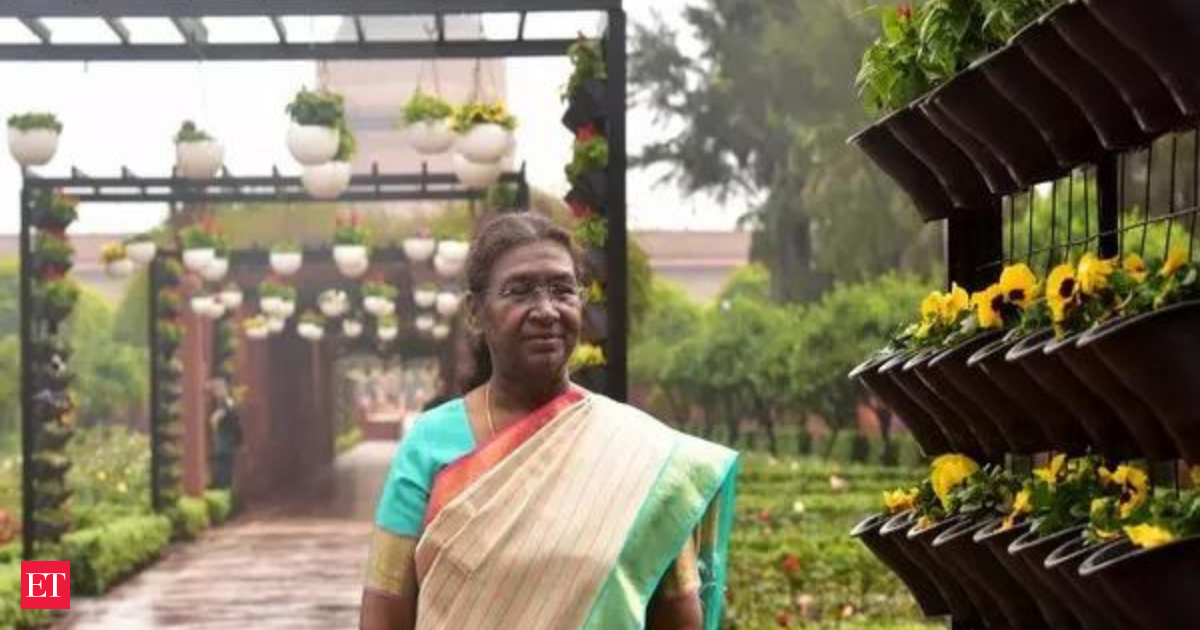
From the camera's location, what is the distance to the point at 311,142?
555 inches

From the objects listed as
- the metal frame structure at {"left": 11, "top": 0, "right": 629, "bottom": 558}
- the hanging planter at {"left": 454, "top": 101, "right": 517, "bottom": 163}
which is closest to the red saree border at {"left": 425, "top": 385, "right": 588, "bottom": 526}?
the metal frame structure at {"left": 11, "top": 0, "right": 629, "bottom": 558}

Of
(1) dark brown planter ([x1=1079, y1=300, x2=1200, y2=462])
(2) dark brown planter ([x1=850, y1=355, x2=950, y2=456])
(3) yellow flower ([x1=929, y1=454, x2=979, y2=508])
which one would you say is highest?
(1) dark brown planter ([x1=1079, y1=300, x2=1200, y2=462])

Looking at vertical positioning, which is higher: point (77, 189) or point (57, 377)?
point (77, 189)

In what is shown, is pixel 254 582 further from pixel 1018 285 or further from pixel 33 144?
pixel 1018 285

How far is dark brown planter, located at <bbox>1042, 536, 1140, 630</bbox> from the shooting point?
327 cm

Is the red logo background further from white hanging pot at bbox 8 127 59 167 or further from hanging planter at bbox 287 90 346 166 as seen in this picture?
hanging planter at bbox 287 90 346 166

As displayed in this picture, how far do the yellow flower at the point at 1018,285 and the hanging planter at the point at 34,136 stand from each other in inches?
442

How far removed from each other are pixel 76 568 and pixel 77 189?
3.64 meters

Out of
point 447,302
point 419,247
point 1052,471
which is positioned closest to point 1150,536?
point 1052,471

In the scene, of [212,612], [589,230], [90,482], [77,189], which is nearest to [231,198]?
[77,189]

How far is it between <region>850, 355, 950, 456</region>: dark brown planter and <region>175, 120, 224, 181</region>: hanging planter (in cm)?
1131

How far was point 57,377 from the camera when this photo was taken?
18625 mm

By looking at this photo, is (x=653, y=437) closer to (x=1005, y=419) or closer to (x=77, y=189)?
(x=1005, y=419)

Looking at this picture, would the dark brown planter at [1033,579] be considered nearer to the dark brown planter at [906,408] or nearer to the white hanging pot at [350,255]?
the dark brown planter at [906,408]
